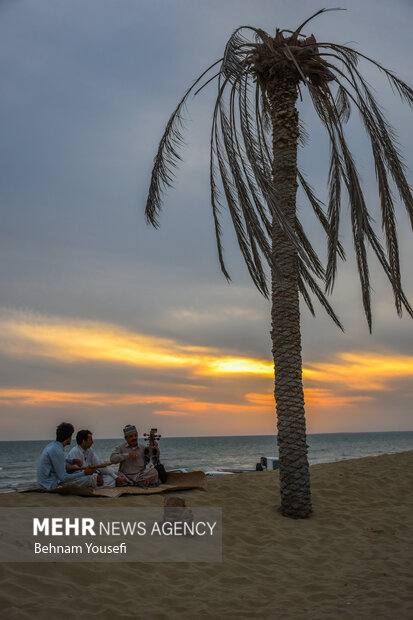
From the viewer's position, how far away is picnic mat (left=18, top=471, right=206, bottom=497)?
821 centimetres

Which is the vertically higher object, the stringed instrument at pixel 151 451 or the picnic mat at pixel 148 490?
the stringed instrument at pixel 151 451

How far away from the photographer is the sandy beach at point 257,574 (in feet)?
15.7

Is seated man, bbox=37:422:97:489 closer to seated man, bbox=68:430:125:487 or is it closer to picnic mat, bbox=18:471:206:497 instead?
picnic mat, bbox=18:471:206:497

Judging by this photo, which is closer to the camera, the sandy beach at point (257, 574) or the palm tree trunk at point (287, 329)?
the sandy beach at point (257, 574)

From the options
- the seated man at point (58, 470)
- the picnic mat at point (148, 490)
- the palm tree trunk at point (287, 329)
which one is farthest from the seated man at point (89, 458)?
the palm tree trunk at point (287, 329)

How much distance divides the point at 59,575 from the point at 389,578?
392 cm

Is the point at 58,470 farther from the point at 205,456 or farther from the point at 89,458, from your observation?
the point at 205,456

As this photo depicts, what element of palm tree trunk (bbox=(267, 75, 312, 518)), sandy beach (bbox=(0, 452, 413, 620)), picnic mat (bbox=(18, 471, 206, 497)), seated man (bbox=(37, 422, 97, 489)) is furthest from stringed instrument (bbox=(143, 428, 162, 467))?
palm tree trunk (bbox=(267, 75, 312, 518))

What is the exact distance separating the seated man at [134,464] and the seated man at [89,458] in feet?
0.81

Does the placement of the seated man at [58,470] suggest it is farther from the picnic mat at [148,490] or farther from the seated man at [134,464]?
the seated man at [134,464]

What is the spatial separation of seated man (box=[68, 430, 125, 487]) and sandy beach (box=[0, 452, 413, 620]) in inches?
31.4

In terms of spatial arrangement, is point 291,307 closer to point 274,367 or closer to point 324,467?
point 274,367

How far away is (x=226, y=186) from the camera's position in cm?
913

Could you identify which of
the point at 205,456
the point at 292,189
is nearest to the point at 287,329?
the point at 292,189
